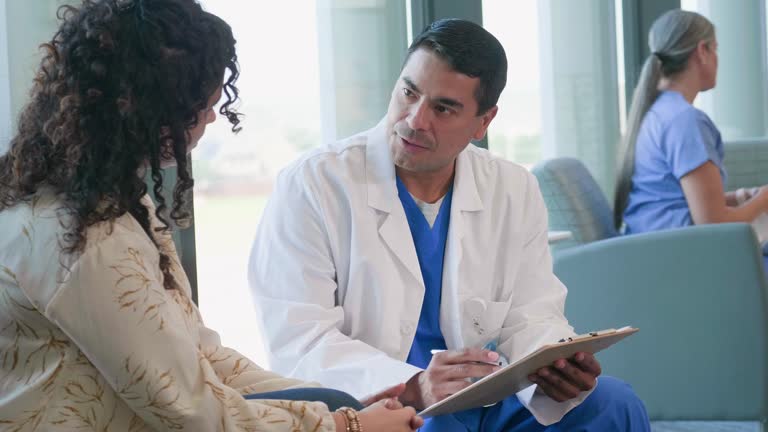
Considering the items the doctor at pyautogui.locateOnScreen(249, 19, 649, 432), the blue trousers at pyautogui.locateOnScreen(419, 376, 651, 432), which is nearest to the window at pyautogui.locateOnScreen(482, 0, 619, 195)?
the doctor at pyautogui.locateOnScreen(249, 19, 649, 432)

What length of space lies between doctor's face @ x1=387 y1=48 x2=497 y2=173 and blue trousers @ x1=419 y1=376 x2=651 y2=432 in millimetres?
528

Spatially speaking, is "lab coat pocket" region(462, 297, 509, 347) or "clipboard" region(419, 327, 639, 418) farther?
"lab coat pocket" region(462, 297, 509, 347)

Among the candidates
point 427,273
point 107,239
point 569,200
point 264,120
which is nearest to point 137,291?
point 107,239

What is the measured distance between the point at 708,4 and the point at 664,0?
99 centimetres

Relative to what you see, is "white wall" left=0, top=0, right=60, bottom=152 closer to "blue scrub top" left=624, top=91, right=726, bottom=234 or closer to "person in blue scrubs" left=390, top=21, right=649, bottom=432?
"person in blue scrubs" left=390, top=21, right=649, bottom=432

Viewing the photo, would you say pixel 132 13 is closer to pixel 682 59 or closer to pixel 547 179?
pixel 547 179

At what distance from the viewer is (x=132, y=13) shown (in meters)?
1.36

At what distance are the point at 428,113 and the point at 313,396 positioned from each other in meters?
0.80

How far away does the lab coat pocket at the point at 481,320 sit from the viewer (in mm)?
2125

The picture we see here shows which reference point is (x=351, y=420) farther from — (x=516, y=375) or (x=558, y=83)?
(x=558, y=83)

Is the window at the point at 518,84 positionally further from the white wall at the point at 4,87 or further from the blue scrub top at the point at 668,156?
the white wall at the point at 4,87

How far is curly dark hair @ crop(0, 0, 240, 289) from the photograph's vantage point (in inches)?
51.7

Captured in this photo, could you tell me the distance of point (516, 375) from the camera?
5.78ft

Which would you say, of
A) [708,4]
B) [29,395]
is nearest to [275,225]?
[29,395]
